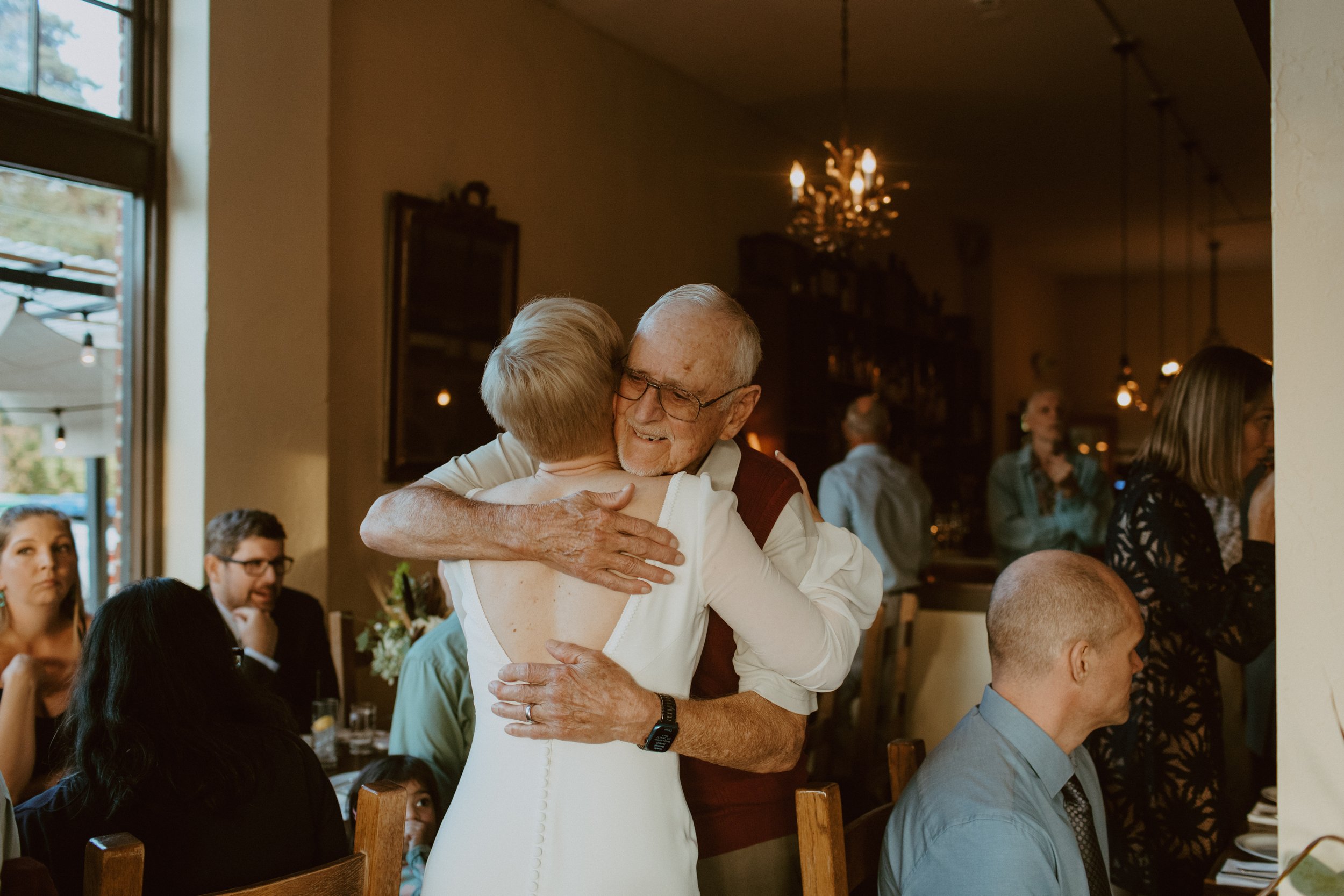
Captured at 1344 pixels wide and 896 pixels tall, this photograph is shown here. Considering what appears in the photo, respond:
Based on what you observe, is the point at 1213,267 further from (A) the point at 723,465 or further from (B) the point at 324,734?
(A) the point at 723,465

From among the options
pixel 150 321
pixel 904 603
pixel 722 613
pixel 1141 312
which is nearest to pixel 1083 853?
pixel 722 613

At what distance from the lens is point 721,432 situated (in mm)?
1608

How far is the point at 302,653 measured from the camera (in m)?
3.42

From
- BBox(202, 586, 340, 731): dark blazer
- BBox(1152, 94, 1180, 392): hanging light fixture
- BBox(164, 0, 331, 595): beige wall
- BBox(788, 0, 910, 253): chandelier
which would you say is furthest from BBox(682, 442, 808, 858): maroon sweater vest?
BBox(1152, 94, 1180, 392): hanging light fixture

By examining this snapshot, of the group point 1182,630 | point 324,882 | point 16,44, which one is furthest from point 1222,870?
point 16,44

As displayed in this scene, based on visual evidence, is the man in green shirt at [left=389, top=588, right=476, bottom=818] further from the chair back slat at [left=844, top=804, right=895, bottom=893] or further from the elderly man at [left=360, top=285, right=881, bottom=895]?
the chair back slat at [left=844, top=804, right=895, bottom=893]

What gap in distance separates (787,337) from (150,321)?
3794mm

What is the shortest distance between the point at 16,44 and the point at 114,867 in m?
2.89

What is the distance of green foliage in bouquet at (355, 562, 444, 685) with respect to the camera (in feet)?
10.1

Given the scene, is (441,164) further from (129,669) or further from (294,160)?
(129,669)

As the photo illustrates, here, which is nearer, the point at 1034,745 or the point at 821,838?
the point at 821,838

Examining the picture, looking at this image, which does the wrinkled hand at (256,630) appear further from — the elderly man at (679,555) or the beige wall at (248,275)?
the elderly man at (679,555)

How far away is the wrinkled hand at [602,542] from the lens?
134 cm

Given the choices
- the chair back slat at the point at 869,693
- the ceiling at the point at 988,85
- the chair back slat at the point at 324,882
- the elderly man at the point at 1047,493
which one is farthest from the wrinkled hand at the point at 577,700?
the ceiling at the point at 988,85
